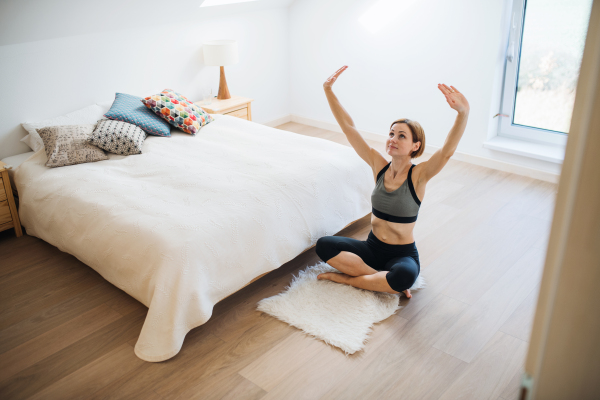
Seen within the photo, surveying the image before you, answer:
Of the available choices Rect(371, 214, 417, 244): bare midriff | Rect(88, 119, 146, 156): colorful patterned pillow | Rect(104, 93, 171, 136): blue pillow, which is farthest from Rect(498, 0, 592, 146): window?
Rect(88, 119, 146, 156): colorful patterned pillow

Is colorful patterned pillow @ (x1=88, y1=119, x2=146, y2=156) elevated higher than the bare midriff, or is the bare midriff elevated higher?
colorful patterned pillow @ (x1=88, y1=119, x2=146, y2=156)

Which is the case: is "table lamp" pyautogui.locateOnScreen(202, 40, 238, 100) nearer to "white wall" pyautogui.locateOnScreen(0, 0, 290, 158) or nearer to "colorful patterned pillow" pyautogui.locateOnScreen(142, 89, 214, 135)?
"white wall" pyautogui.locateOnScreen(0, 0, 290, 158)

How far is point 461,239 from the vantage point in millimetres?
2955

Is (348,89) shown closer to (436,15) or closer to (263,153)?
(436,15)


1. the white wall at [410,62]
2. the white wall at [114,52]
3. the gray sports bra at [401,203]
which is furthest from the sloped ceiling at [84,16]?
the gray sports bra at [401,203]

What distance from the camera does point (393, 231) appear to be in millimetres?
2395

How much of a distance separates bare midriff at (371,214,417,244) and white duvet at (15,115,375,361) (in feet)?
1.21

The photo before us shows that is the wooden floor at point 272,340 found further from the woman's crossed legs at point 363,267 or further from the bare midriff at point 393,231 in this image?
the bare midriff at point 393,231

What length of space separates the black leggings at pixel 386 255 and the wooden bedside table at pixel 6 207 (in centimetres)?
192

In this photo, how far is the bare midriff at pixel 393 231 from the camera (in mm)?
2373

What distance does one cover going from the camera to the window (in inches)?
135

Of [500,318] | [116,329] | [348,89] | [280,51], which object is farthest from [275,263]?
[280,51]

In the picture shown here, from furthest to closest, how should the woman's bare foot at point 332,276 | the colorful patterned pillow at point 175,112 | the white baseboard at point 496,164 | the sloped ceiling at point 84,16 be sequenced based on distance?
the white baseboard at point 496,164 → the colorful patterned pillow at point 175,112 → the sloped ceiling at point 84,16 → the woman's bare foot at point 332,276

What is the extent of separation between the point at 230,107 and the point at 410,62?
1.65m
